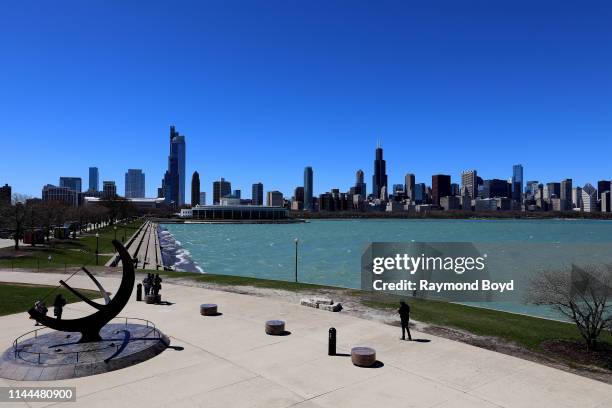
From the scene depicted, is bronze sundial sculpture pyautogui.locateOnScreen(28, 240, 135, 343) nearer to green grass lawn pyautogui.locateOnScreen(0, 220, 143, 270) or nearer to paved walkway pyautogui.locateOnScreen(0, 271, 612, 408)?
paved walkway pyautogui.locateOnScreen(0, 271, 612, 408)

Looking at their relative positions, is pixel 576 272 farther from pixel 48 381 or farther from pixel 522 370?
pixel 48 381

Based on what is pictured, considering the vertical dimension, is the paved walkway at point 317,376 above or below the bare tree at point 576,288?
below

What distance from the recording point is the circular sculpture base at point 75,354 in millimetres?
13328

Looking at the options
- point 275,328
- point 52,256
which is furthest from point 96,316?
point 52,256

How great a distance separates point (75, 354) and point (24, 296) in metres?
13.7

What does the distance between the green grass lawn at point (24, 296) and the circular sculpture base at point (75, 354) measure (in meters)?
6.89

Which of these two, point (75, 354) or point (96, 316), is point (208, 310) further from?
point (75, 354)

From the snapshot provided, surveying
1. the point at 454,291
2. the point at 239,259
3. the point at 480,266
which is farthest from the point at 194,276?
the point at 480,266

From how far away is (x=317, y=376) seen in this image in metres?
13.3

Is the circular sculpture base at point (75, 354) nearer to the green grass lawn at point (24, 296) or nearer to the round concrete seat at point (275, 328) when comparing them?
the round concrete seat at point (275, 328)

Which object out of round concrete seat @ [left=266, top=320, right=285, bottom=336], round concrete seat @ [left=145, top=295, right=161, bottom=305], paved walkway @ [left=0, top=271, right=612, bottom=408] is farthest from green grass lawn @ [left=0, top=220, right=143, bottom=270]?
round concrete seat @ [left=266, top=320, right=285, bottom=336]

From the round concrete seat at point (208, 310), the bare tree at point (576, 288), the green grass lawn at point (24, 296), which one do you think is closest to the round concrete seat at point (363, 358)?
the round concrete seat at point (208, 310)

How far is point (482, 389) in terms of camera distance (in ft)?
40.9

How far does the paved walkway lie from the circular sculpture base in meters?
0.42
